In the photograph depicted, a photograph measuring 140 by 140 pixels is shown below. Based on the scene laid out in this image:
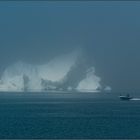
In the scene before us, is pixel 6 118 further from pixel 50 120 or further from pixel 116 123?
pixel 116 123

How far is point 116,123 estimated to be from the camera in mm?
94312

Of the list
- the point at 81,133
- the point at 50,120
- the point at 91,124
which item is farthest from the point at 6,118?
the point at 81,133

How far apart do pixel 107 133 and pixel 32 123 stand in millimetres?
20538

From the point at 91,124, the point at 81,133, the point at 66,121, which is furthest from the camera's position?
the point at 66,121

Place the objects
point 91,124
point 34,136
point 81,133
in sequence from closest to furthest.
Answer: point 34,136 → point 81,133 → point 91,124

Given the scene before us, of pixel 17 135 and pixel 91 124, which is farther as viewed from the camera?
pixel 91 124

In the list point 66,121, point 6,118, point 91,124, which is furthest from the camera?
point 6,118

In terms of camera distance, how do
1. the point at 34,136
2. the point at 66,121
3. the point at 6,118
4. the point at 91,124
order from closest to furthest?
the point at 34,136, the point at 91,124, the point at 66,121, the point at 6,118

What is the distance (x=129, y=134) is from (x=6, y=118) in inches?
1333

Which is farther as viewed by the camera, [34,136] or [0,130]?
[0,130]

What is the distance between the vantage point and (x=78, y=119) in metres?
102

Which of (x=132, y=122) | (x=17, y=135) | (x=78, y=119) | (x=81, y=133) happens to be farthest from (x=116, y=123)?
(x=17, y=135)

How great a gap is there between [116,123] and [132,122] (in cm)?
323

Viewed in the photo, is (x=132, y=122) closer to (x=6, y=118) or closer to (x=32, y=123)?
(x=32, y=123)
